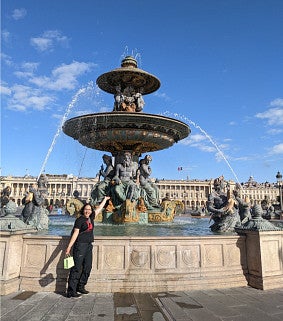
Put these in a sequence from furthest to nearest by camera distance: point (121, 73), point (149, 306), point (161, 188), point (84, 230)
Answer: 1. point (161, 188)
2. point (121, 73)
3. point (84, 230)
4. point (149, 306)

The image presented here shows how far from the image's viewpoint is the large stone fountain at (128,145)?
11.0 m

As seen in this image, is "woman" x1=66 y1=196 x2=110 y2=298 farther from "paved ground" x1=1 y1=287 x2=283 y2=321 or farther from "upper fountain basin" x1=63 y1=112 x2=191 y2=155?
"upper fountain basin" x1=63 y1=112 x2=191 y2=155

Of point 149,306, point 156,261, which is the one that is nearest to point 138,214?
point 156,261

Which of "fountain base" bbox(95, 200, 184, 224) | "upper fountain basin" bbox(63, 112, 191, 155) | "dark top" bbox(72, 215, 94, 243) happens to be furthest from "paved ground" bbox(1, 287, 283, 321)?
"upper fountain basin" bbox(63, 112, 191, 155)

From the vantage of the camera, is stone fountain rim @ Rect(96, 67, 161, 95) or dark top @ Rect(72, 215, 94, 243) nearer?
dark top @ Rect(72, 215, 94, 243)

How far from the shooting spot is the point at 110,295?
476 cm

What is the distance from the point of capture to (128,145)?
42.2ft

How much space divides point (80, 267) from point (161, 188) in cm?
11849

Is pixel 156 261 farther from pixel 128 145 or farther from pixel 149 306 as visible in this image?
pixel 128 145

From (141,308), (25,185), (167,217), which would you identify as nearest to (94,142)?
(167,217)

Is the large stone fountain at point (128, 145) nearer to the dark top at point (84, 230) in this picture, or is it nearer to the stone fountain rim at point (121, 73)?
the stone fountain rim at point (121, 73)

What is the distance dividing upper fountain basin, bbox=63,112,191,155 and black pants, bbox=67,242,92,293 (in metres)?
6.74

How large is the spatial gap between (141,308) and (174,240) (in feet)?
4.84

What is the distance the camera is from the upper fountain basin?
1099 cm
